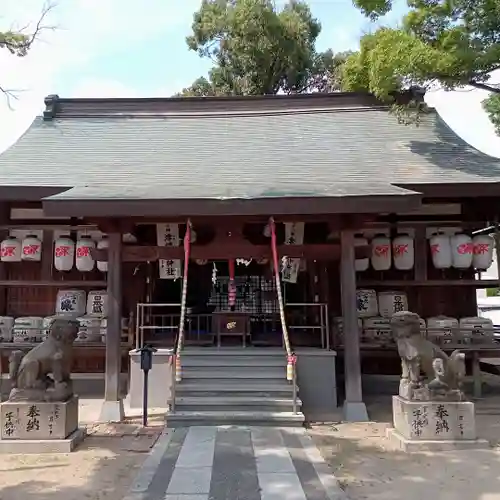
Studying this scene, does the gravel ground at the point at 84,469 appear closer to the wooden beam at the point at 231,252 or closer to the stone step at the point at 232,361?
the stone step at the point at 232,361

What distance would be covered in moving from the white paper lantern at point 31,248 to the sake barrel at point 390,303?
6.80 metres

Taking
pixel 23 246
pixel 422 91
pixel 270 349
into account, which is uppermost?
pixel 422 91

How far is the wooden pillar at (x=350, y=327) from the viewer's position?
7.99 metres

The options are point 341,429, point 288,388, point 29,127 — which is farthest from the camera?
point 29,127

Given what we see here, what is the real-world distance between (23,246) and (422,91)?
9.22 meters

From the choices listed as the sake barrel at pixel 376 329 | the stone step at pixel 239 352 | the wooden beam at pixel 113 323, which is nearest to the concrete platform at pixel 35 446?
the wooden beam at pixel 113 323

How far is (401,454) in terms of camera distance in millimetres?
6062

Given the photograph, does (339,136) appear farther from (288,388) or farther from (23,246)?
(23,246)

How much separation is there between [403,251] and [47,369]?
257 inches

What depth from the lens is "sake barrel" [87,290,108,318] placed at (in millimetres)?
9992

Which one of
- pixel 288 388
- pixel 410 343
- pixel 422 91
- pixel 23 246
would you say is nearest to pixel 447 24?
pixel 422 91

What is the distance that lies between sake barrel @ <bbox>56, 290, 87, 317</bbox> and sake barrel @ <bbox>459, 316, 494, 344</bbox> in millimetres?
7269

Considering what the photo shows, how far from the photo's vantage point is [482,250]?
9789 mm

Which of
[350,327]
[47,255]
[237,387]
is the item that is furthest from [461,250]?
[47,255]
